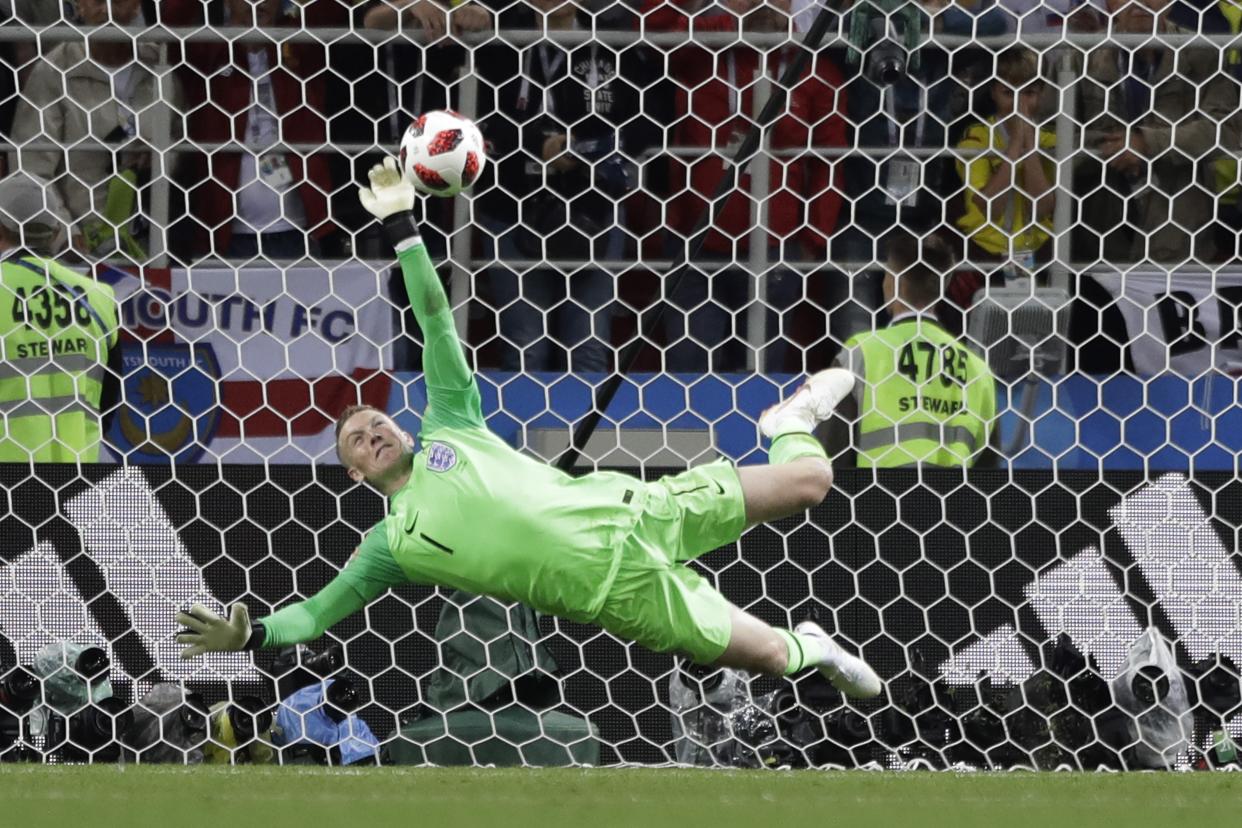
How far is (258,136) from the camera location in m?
4.85

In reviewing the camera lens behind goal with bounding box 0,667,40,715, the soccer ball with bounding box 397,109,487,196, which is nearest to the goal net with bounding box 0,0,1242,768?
the camera lens behind goal with bounding box 0,667,40,715

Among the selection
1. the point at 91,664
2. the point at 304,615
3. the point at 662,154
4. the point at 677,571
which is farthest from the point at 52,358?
the point at 662,154

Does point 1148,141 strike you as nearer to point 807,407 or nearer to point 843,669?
point 807,407

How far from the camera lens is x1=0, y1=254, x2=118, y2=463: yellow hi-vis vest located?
408 cm

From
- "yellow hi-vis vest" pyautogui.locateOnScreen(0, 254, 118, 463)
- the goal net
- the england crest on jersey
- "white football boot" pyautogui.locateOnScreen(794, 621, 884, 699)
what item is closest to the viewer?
the england crest on jersey

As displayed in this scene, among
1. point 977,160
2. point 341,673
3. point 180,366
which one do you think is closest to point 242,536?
point 341,673

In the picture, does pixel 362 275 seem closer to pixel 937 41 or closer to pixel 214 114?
pixel 214 114

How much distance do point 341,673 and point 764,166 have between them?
1.65 meters

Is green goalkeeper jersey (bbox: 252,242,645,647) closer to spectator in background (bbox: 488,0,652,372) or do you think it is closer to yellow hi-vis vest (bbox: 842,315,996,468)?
yellow hi-vis vest (bbox: 842,315,996,468)

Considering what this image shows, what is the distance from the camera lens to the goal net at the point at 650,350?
3879mm

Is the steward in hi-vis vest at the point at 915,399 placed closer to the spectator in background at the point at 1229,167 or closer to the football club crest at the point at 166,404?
the spectator in background at the point at 1229,167

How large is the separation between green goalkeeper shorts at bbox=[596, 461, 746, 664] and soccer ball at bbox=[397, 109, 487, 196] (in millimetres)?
702

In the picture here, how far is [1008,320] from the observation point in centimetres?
448

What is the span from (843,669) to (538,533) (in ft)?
2.31
